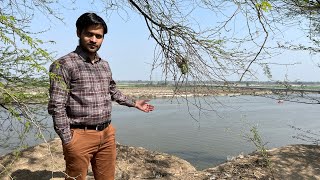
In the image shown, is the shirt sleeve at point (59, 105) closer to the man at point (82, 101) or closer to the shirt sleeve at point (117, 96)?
the man at point (82, 101)

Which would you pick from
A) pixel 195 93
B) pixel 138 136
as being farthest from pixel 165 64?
pixel 138 136

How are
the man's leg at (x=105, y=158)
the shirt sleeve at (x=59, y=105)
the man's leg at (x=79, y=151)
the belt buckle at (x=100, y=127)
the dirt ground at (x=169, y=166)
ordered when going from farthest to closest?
the dirt ground at (x=169, y=166)
the man's leg at (x=105, y=158)
the belt buckle at (x=100, y=127)
the man's leg at (x=79, y=151)
the shirt sleeve at (x=59, y=105)

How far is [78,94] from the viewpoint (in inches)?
102

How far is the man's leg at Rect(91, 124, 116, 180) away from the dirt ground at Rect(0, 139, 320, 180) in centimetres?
184

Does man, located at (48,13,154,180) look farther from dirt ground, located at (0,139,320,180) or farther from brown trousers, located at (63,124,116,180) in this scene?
dirt ground, located at (0,139,320,180)

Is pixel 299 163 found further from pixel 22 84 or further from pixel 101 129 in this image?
pixel 22 84

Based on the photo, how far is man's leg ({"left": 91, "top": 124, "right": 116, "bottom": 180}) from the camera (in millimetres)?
2842

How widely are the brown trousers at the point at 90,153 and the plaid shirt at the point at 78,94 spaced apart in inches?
3.3

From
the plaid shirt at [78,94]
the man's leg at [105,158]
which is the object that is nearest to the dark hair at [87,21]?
the plaid shirt at [78,94]

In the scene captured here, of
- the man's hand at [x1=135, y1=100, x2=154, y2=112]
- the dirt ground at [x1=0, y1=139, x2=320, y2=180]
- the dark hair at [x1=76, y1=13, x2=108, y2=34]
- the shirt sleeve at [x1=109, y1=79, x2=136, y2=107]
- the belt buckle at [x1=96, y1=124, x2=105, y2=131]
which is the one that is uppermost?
the dark hair at [x1=76, y1=13, x2=108, y2=34]

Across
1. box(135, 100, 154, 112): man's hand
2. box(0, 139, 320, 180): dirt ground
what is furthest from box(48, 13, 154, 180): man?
box(0, 139, 320, 180): dirt ground

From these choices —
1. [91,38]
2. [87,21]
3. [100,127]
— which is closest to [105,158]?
[100,127]

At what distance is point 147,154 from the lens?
5.77 meters

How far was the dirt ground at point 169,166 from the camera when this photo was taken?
4.92 meters
